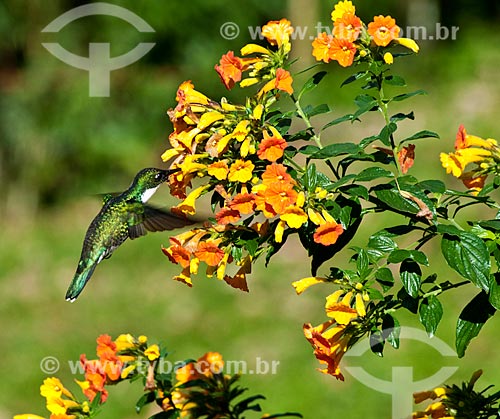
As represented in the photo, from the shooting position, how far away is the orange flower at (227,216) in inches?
57.9

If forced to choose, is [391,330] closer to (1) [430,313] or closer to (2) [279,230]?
(1) [430,313]

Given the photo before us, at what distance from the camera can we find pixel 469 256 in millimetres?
1503

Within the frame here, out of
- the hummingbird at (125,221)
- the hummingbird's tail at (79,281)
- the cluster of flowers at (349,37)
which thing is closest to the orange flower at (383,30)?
the cluster of flowers at (349,37)

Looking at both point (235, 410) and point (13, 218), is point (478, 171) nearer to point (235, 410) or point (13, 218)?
point (235, 410)

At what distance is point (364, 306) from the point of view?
4.98 ft

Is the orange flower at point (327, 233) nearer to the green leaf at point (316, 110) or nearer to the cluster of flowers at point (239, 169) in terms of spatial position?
the cluster of flowers at point (239, 169)

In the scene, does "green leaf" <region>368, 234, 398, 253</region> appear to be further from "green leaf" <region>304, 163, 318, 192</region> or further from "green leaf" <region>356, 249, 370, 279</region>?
"green leaf" <region>304, 163, 318, 192</region>

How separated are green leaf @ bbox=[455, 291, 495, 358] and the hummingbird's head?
73 cm

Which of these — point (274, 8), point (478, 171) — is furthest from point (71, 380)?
point (274, 8)

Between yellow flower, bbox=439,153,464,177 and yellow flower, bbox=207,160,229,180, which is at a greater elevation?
yellow flower, bbox=439,153,464,177

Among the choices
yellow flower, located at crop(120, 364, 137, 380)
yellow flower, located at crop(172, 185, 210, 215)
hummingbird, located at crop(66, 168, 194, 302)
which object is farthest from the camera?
hummingbird, located at crop(66, 168, 194, 302)

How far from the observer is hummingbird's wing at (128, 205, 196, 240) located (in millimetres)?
1856

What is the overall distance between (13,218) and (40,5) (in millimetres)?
1627

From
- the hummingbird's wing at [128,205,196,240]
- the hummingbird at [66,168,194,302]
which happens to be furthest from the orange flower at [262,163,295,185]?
the hummingbird at [66,168,194,302]
